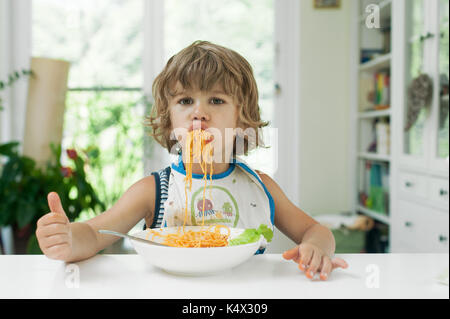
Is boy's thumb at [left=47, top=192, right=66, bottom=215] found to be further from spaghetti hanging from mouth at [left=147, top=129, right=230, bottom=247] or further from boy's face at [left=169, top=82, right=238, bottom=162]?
boy's face at [left=169, top=82, right=238, bottom=162]

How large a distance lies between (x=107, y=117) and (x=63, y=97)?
275 mm

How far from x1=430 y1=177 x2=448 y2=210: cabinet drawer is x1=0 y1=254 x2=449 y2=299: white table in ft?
4.57

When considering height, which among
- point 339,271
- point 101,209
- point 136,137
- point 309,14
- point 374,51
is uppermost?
point 309,14

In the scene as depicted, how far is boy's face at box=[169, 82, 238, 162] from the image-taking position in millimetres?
732

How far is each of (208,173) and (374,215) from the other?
2.07 metres

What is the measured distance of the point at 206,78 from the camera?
752 millimetres

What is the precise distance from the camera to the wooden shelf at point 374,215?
256 centimetres

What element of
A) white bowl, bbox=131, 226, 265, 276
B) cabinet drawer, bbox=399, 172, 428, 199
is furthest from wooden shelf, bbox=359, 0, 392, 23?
white bowl, bbox=131, 226, 265, 276

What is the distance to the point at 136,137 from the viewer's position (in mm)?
2545

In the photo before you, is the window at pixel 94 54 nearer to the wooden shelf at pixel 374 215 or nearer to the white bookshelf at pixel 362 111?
the white bookshelf at pixel 362 111

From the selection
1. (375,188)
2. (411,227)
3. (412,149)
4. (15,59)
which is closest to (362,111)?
(375,188)

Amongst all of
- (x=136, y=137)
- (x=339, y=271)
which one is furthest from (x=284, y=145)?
(x=339, y=271)

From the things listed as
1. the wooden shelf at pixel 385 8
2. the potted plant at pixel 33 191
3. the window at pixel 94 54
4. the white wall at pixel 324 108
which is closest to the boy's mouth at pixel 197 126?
the potted plant at pixel 33 191

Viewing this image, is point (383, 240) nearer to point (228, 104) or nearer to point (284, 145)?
point (284, 145)
